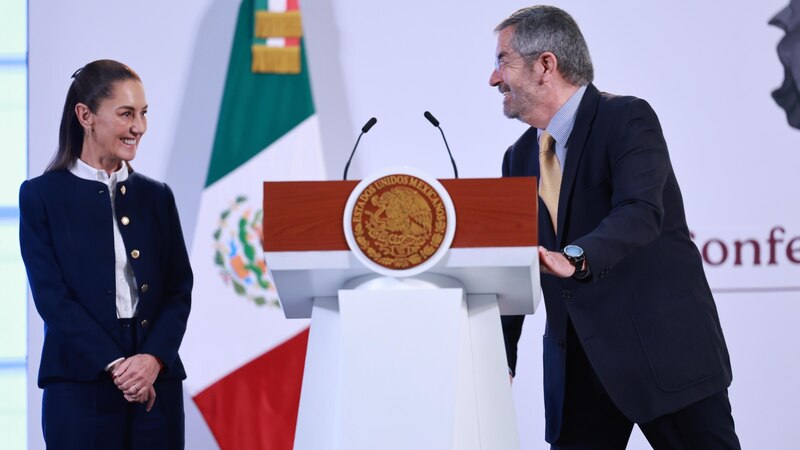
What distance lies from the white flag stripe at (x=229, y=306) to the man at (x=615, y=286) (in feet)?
5.31

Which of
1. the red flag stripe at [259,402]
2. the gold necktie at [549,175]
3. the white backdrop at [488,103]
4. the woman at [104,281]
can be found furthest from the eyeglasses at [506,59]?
the red flag stripe at [259,402]

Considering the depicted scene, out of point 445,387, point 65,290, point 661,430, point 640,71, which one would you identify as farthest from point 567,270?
point 640,71

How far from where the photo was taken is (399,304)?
5.65 feet

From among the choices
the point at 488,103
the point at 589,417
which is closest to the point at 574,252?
the point at 589,417

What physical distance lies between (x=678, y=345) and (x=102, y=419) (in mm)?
1414

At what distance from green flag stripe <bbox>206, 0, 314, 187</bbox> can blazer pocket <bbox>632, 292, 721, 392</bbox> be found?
2051 millimetres

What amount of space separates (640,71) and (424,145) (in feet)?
3.24

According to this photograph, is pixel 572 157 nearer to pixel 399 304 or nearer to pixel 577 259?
pixel 577 259

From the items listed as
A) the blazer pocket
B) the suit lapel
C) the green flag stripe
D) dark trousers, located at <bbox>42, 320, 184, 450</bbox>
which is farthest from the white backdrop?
the blazer pocket

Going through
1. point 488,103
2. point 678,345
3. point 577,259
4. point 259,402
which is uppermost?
point 488,103

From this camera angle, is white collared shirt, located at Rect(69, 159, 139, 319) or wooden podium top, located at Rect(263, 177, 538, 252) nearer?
wooden podium top, located at Rect(263, 177, 538, 252)

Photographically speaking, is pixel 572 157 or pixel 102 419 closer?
pixel 572 157

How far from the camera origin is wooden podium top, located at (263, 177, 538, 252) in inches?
67.6

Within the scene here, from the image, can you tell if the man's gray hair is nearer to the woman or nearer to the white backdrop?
the woman
